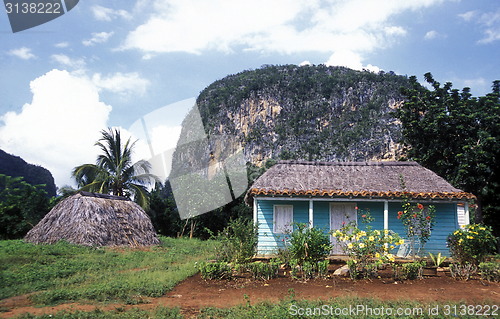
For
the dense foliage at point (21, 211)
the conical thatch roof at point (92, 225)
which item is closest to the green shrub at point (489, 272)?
the conical thatch roof at point (92, 225)

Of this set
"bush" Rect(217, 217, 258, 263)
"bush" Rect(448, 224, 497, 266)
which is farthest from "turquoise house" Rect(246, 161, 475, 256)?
"bush" Rect(448, 224, 497, 266)

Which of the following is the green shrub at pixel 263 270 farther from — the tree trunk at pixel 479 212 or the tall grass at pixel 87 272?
the tree trunk at pixel 479 212

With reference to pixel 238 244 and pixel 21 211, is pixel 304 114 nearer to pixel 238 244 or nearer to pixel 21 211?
pixel 21 211

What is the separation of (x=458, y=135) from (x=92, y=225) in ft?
51.6

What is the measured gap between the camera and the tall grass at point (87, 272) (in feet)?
25.2

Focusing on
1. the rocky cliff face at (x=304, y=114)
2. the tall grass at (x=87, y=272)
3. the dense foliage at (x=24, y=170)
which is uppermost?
the rocky cliff face at (x=304, y=114)

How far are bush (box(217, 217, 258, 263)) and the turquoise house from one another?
2164 mm

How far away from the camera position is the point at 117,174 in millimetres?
22312

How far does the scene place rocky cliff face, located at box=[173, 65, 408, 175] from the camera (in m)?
65.1

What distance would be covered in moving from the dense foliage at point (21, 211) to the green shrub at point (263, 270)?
15379 millimetres

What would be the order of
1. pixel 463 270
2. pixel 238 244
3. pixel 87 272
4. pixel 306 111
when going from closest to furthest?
1. pixel 463 270
2. pixel 238 244
3. pixel 87 272
4. pixel 306 111

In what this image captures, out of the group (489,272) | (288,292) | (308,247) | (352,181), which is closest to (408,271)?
(489,272)

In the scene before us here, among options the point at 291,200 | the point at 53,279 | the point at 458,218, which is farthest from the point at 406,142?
the point at 53,279

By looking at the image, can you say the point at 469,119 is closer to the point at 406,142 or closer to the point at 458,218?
the point at 406,142
